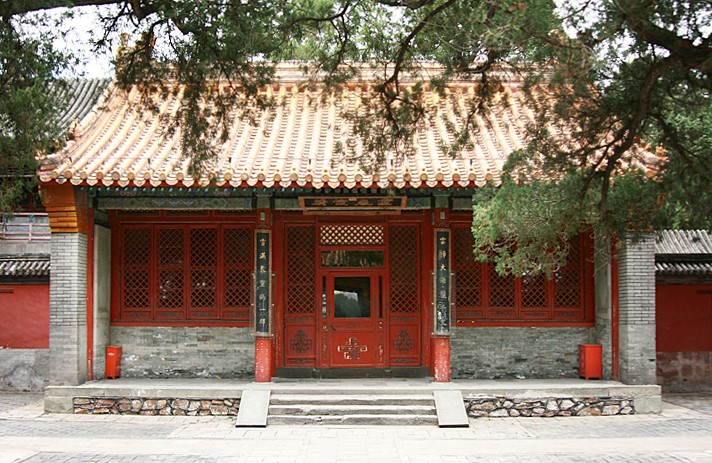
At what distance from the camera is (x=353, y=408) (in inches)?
403

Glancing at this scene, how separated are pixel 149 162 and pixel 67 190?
123cm

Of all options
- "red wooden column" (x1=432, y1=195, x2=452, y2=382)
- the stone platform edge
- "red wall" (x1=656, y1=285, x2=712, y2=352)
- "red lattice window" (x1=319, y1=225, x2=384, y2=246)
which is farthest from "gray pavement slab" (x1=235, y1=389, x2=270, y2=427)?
"red wall" (x1=656, y1=285, x2=712, y2=352)

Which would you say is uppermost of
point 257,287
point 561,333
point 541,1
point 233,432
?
point 541,1

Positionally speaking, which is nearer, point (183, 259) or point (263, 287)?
point (263, 287)

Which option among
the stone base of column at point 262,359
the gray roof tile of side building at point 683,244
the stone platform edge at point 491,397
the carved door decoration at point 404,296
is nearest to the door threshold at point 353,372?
the carved door decoration at point 404,296

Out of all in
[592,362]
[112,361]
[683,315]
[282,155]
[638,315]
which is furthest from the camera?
[683,315]

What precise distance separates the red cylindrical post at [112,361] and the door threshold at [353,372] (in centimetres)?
242

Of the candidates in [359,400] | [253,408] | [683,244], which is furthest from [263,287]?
[683,244]

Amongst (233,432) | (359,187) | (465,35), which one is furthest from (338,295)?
(465,35)

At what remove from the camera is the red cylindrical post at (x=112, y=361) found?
11.6 metres

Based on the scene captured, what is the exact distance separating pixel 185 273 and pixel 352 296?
260 cm

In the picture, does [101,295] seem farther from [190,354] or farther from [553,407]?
[553,407]

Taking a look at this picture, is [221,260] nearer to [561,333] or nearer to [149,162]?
[149,162]

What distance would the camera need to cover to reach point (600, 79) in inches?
243
